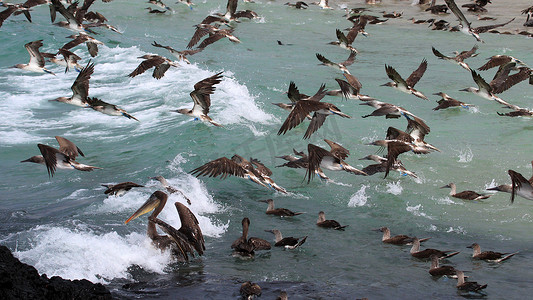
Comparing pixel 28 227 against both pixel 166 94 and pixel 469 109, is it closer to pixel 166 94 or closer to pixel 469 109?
pixel 166 94

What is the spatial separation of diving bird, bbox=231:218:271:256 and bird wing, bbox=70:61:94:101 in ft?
16.3

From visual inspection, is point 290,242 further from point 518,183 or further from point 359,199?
point 518,183

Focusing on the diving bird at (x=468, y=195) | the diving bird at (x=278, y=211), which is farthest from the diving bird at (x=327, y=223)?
the diving bird at (x=468, y=195)

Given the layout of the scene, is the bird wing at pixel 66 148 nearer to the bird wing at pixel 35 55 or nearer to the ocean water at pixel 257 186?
the ocean water at pixel 257 186

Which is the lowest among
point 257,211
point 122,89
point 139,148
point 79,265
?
point 122,89

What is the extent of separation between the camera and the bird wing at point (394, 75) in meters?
12.5

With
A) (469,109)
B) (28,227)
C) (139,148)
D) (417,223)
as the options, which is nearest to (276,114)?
(139,148)

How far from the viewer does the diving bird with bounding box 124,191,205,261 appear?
766cm

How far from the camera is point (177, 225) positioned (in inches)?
392

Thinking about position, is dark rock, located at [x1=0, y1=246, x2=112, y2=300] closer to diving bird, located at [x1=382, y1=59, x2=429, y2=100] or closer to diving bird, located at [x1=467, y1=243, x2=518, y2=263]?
diving bird, located at [x1=467, y1=243, x2=518, y2=263]

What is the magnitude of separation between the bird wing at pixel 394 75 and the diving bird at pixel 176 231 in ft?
18.9

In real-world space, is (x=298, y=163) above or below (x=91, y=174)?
above

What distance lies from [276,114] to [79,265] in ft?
33.1

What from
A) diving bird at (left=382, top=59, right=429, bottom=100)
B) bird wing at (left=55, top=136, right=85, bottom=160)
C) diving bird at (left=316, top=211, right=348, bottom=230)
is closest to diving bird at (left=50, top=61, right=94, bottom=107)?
bird wing at (left=55, top=136, right=85, bottom=160)
